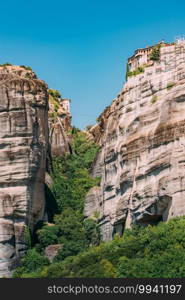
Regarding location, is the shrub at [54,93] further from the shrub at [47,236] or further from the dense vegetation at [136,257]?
the dense vegetation at [136,257]

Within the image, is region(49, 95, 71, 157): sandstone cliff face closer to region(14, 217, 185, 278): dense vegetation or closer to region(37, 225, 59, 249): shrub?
region(37, 225, 59, 249): shrub

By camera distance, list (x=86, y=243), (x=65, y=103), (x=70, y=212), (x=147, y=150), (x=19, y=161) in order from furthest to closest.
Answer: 1. (x=65, y=103)
2. (x=70, y=212)
3. (x=86, y=243)
4. (x=19, y=161)
5. (x=147, y=150)

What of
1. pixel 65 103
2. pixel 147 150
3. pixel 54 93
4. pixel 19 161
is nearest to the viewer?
pixel 147 150

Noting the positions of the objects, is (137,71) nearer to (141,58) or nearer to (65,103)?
(141,58)

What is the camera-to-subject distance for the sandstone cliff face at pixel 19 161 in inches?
3501

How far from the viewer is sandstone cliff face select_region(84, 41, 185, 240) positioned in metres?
82.4

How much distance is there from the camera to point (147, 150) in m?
85.2

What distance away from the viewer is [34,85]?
302 ft

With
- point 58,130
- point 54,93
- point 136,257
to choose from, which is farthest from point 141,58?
point 54,93

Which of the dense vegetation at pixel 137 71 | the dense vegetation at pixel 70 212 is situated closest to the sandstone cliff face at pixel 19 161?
the dense vegetation at pixel 70 212

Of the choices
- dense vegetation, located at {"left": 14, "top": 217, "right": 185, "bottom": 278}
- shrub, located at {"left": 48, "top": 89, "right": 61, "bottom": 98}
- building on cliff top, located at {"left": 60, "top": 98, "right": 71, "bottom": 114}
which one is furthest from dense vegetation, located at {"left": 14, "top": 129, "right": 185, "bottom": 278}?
shrub, located at {"left": 48, "top": 89, "right": 61, "bottom": 98}

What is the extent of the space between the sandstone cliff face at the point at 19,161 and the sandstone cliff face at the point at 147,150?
4123 millimetres

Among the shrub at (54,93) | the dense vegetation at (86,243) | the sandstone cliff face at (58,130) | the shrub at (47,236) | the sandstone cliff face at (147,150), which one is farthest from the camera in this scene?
the shrub at (54,93)

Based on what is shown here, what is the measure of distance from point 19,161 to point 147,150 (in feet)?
29.2
